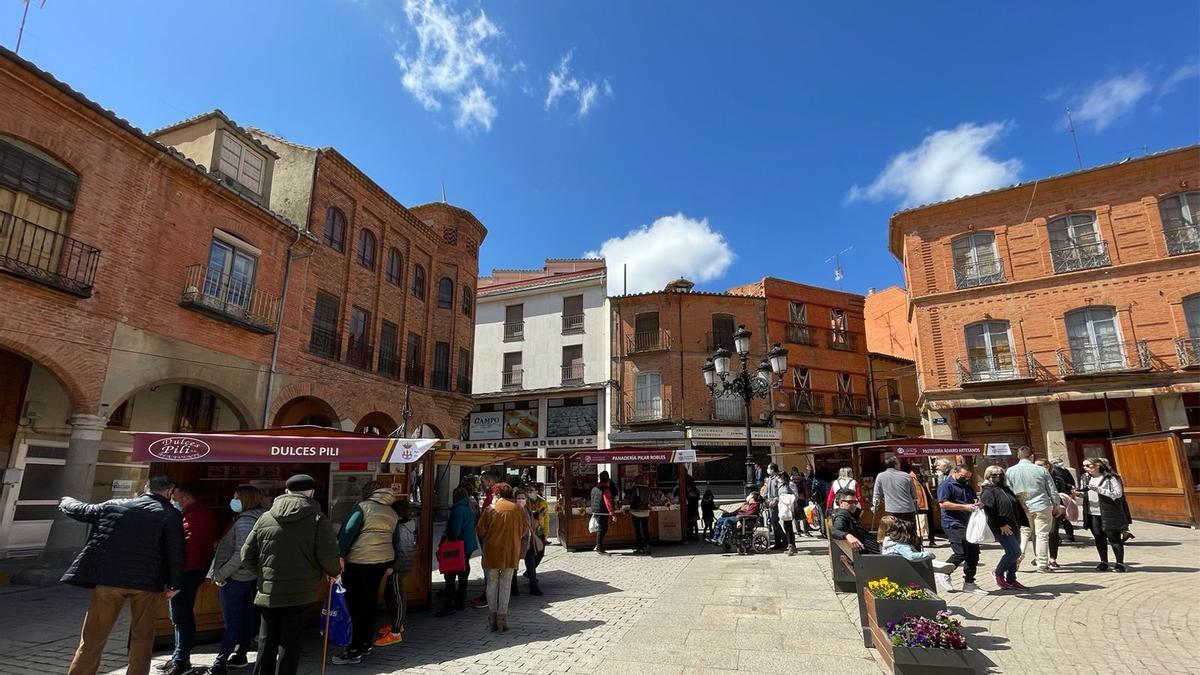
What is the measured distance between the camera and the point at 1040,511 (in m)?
8.41

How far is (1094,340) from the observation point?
770 inches

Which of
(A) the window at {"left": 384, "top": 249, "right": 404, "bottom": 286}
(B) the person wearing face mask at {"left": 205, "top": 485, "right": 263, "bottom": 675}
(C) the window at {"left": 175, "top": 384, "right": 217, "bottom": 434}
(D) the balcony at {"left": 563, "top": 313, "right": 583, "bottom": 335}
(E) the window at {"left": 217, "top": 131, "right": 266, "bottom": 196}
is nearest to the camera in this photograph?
(B) the person wearing face mask at {"left": 205, "top": 485, "right": 263, "bottom": 675}

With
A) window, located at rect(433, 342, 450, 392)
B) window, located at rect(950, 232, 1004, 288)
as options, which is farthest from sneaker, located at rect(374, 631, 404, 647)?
window, located at rect(950, 232, 1004, 288)

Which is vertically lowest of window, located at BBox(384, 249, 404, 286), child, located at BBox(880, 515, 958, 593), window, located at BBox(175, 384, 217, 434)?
child, located at BBox(880, 515, 958, 593)

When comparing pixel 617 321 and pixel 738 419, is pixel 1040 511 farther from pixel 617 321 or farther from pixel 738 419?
pixel 617 321

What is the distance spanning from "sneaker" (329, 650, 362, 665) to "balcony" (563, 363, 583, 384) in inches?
965

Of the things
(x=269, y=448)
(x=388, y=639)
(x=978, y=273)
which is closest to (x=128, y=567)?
(x=269, y=448)

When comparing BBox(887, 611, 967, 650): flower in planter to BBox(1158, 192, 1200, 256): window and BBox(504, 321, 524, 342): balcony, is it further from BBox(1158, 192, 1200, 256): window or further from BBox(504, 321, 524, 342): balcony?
BBox(504, 321, 524, 342): balcony

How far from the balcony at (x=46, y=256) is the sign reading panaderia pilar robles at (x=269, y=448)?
624cm

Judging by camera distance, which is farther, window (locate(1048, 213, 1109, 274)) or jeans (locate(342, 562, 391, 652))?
window (locate(1048, 213, 1109, 274))

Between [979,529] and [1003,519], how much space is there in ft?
1.79

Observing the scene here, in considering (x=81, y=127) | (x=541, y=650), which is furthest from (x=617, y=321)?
(x=541, y=650)

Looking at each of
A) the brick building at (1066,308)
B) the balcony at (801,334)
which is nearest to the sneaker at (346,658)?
the brick building at (1066,308)

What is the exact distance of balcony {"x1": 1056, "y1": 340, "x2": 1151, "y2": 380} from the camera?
61.3 ft
